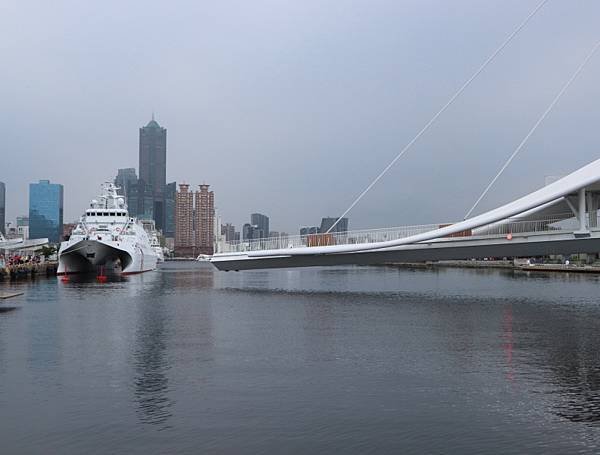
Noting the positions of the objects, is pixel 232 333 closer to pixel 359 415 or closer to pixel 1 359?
pixel 1 359

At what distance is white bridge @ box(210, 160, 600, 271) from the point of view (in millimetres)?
31234

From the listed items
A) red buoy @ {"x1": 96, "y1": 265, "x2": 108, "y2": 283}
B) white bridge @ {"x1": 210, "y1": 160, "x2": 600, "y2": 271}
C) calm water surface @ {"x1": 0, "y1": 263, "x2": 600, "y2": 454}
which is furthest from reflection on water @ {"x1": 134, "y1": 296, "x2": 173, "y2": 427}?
red buoy @ {"x1": 96, "y1": 265, "x2": 108, "y2": 283}

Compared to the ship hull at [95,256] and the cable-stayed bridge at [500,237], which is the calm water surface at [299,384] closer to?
the cable-stayed bridge at [500,237]

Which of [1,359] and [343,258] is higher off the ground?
[343,258]

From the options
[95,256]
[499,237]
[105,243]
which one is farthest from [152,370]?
[95,256]

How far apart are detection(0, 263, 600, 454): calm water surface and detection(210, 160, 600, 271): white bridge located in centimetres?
632

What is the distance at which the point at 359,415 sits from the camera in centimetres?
1138

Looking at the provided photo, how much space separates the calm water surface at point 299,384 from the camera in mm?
10086

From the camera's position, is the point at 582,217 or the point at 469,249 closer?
the point at 582,217

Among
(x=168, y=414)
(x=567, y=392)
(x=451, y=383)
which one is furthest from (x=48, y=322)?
(x=567, y=392)

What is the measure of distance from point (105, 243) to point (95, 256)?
4178mm

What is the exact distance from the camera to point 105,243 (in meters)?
66.9

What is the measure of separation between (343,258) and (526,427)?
1137 inches

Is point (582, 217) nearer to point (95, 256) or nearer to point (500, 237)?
point (500, 237)
